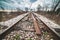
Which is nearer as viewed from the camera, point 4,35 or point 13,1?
point 4,35

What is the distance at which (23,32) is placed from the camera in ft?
7.97

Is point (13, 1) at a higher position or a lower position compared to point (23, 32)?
higher

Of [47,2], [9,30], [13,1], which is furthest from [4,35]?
[47,2]

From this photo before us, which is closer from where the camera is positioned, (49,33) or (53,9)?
(49,33)

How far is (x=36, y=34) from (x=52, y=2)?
1.89 metres

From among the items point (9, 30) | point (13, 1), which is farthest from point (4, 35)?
point (13, 1)

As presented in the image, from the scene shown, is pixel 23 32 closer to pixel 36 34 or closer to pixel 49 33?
pixel 36 34

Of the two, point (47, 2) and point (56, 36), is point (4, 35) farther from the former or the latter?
point (47, 2)

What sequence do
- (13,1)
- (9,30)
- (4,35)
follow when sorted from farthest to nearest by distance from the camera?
(13,1), (9,30), (4,35)

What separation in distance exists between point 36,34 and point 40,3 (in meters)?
1.88

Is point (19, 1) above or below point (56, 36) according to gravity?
above

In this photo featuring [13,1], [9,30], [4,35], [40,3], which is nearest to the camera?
[4,35]

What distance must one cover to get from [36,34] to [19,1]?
1686 mm

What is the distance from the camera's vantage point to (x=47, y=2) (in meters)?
3.91
